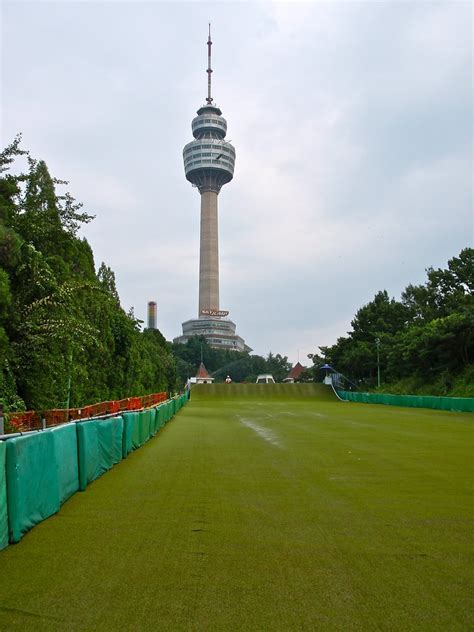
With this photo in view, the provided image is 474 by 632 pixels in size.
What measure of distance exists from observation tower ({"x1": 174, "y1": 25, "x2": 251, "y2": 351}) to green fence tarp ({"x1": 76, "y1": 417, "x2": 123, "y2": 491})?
154 m

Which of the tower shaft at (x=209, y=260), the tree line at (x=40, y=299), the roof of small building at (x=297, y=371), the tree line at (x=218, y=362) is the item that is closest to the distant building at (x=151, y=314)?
the tree line at (x=218, y=362)

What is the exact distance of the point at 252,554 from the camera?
20.9 ft

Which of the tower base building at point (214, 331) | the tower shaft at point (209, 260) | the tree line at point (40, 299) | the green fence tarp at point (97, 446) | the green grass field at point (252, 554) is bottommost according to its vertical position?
the green grass field at point (252, 554)

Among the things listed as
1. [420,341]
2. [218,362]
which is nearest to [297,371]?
[218,362]

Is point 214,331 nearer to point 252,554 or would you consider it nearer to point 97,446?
point 97,446

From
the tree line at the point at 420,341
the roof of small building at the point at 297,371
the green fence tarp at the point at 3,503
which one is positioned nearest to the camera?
the green fence tarp at the point at 3,503

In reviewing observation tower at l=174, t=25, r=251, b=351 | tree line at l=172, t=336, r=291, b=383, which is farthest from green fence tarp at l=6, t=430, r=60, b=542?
observation tower at l=174, t=25, r=251, b=351

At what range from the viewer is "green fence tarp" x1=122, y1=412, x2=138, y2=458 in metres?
15.2

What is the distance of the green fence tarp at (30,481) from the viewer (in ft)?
22.6

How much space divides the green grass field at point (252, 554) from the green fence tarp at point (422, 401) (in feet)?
98.1

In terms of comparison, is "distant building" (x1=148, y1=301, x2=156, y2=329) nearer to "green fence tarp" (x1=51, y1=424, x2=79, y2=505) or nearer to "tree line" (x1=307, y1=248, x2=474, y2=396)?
"tree line" (x1=307, y1=248, x2=474, y2=396)

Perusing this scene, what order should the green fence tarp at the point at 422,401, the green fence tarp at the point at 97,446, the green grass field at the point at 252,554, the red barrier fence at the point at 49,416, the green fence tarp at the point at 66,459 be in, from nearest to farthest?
the green grass field at the point at 252,554, the green fence tarp at the point at 66,459, the green fence tarp at the point at 97,446, the red barrier fence at the point at 49,416, the green fence tarp at the point at 422,401

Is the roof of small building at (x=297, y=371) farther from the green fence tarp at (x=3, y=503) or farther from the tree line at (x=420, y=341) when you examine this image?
the green fence tarp at (x=3, y=503)

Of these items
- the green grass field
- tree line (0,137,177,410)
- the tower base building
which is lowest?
the green grass field
